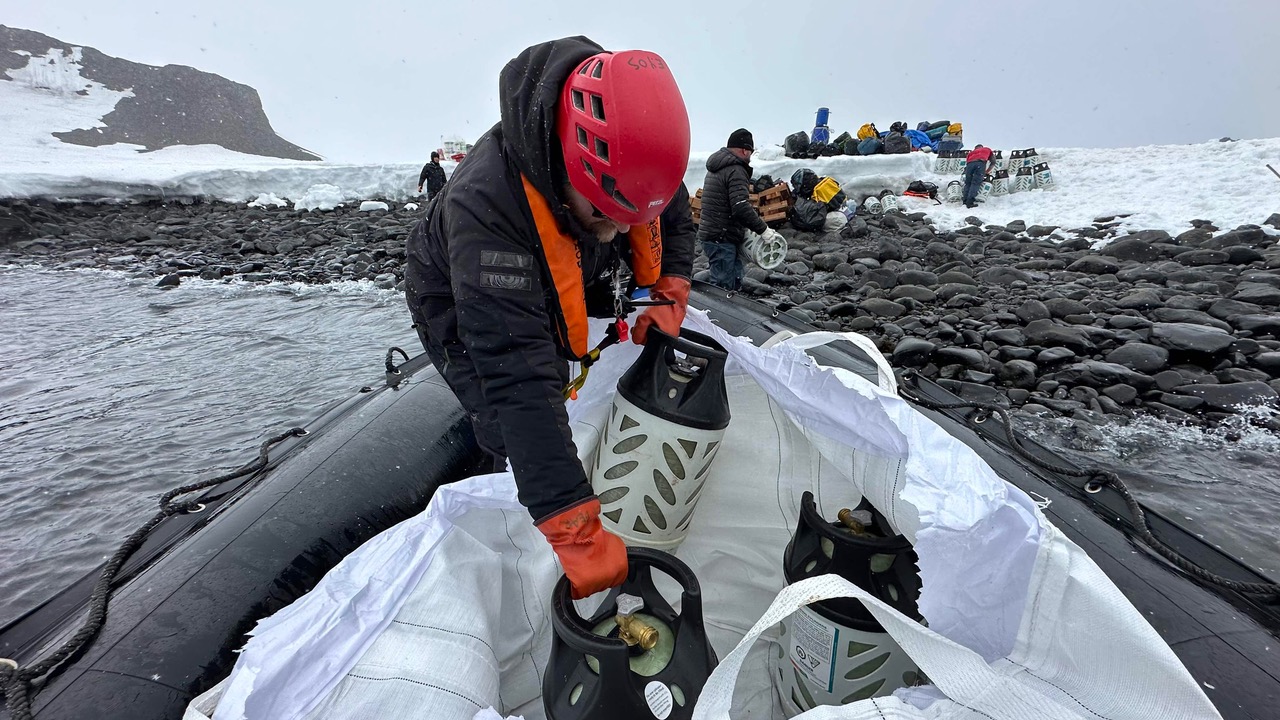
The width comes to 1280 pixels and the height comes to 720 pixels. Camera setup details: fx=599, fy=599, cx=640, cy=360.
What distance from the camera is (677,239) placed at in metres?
2.34

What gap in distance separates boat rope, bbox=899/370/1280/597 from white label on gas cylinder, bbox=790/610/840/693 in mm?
950

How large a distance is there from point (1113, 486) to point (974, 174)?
12.5m

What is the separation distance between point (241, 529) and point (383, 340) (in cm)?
499

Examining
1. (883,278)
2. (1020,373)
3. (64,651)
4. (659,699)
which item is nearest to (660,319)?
(659,699)

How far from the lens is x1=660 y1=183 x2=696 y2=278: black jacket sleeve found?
230 cm

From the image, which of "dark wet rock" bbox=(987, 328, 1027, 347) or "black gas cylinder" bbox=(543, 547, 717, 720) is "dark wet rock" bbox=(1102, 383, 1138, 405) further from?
"black gas cylinder" bbox=(543, 547, 717, 720)

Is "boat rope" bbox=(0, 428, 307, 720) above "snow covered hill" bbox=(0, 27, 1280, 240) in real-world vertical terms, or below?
below

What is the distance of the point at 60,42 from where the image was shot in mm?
50469

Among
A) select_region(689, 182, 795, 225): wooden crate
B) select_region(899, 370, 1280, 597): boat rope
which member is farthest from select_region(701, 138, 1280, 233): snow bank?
select_region(899, 370, 1280, 597): boat rope

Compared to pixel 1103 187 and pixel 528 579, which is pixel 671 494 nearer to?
pixel 528 579

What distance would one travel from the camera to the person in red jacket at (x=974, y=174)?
12305 mm

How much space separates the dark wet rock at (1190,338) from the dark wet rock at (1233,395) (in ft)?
1.81

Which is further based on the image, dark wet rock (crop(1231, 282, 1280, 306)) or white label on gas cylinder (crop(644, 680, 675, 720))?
dark wet rock (crop(1231, 282, 1280, 306))

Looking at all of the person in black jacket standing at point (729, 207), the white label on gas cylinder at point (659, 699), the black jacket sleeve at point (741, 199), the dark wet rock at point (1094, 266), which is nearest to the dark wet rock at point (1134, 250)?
the dark wet rock at point (1094, 266)
